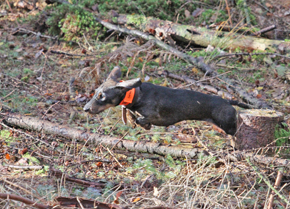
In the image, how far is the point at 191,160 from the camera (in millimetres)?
4059

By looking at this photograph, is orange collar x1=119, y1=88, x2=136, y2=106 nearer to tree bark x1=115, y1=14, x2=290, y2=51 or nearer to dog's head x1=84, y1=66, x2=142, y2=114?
dog's head x1=84, y1=66, x2=142, y2=114

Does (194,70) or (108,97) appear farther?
(194,70)

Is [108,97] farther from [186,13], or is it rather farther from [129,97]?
[186,13]

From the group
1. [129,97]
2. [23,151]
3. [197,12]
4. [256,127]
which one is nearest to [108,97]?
[129,97]

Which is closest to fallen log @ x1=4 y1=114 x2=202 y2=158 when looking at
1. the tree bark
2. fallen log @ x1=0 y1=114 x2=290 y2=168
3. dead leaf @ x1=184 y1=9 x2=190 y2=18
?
fallen log @ x1=0 y1=114 x2=290 y2=168

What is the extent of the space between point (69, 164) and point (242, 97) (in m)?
2.99

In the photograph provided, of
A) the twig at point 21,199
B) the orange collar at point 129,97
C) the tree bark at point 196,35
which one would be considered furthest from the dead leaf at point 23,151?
the tree bark at point 196,35

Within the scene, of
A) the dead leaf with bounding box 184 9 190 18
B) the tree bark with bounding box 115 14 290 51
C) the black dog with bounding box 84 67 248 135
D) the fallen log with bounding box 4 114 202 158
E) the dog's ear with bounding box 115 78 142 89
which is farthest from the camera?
the dead leaf with bounding box 184 9 190 18

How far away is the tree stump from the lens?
3850 mm

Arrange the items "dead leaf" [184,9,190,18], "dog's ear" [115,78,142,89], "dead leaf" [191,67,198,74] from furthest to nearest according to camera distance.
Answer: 1. "dead leaf" [184,9,190,18]
2. "dead leaf" [191,67,198,74]
3. "dog's ear" [115,78,142,89]

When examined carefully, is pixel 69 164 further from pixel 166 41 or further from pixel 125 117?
pixel 166 41

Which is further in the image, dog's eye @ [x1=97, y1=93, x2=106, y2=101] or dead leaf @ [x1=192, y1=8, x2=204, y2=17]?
dead leaf @ [x1=192, y1=8, x2=204, y2=17]

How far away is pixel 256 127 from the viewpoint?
3.88 m

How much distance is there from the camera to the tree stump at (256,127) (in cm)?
385
